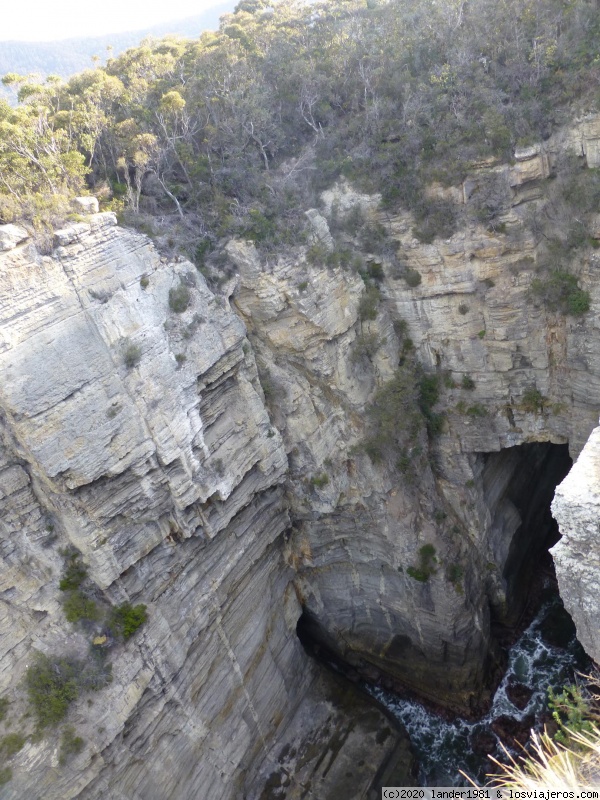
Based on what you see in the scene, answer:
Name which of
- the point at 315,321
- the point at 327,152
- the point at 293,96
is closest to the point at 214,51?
the point at 293,96

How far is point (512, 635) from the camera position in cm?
2247

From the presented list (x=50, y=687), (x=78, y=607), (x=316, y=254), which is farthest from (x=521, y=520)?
(x=50, y=687)

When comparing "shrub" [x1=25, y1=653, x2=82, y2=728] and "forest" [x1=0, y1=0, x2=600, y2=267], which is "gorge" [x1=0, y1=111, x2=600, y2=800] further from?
"forest" [x1=0, y1=0, x2=600, y2=267]

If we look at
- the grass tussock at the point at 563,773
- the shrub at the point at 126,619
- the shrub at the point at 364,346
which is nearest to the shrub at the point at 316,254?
the shrub at the point at 364,346

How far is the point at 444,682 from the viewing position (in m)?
21.0

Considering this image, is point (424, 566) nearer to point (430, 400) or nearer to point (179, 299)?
point (430, 400)

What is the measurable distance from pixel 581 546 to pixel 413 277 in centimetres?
1222

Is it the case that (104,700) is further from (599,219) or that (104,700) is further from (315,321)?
(599,219)

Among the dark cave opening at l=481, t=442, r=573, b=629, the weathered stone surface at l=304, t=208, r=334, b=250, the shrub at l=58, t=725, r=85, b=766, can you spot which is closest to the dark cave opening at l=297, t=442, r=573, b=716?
the dark cave opening at l=481, t=442, r=573, b=629

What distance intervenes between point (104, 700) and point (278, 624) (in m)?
7.39

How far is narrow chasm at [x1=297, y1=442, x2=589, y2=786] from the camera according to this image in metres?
19.5

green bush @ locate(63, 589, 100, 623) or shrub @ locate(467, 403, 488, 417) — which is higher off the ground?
green bush @ locate(63, 589, 100, 623)

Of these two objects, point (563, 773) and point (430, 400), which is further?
point (430, 400)

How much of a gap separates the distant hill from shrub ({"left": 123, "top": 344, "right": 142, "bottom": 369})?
34223 millimetres
